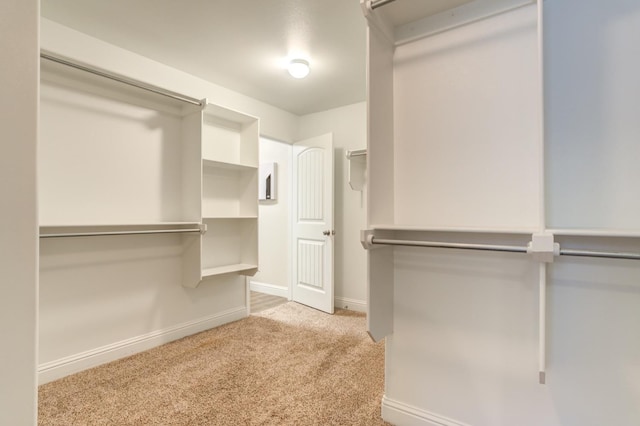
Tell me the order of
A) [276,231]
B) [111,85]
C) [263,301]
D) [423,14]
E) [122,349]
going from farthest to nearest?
[276,231] < [263,301] < [122,349] < [111,85] < [423,14]

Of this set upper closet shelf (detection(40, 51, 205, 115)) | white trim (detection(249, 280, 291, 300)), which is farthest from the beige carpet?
upper closet shelf (detection(40, 51, 205, 115))

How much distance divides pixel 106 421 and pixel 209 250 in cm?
158

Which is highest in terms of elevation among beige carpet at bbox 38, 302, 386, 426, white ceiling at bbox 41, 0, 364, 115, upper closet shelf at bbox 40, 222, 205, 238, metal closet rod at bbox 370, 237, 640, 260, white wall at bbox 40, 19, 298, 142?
white ceiling at bbox 41, 0, 364, 115

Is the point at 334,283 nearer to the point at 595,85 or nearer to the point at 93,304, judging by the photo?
the point at 93,304

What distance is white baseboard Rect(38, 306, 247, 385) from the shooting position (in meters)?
2.09

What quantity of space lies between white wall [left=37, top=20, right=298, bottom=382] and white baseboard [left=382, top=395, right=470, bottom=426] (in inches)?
76.9

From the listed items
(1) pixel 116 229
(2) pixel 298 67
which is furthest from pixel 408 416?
(2) pixel 298 67

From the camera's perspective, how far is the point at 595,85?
125 cm

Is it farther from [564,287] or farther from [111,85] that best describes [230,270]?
[564,287]

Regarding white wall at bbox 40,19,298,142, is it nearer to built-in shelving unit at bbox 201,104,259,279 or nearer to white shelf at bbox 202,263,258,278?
built-in shelving unit at bbox 201,104,259,279

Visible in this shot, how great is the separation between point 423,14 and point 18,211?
181 centimetres

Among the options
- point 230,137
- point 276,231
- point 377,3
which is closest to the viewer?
point 377,3

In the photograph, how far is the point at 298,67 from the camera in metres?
2.58

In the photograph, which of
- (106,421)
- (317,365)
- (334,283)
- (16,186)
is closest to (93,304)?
(106,421)
